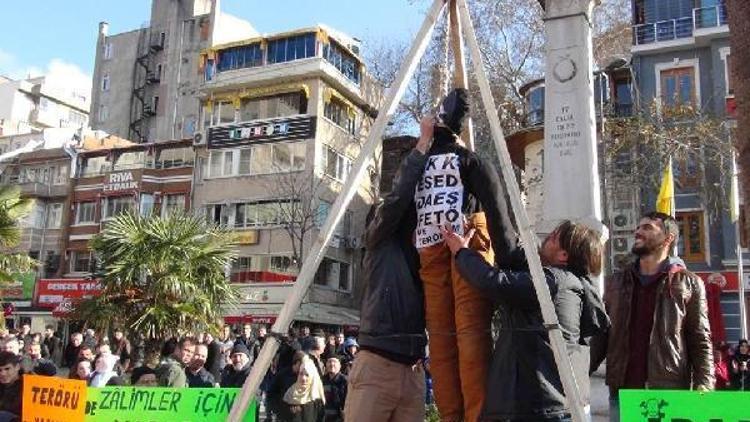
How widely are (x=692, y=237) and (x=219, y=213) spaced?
925 inches

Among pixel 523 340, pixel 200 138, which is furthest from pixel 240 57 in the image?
pixel 523 340

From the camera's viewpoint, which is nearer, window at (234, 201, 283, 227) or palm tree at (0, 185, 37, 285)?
palm tree at (0, 185, 37, 285)

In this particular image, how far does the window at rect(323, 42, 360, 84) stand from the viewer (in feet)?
136

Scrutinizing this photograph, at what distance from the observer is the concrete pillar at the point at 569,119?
9.19 meters

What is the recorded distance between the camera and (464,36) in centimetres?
471

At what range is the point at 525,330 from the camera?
3.73 m

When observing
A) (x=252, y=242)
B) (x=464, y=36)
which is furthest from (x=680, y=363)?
(x=252, y=242)

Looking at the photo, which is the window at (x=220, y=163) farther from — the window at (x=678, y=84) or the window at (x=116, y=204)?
the window at (x=678, y=84)

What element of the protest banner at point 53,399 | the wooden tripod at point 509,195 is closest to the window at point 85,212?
the protest banner at point 53,399

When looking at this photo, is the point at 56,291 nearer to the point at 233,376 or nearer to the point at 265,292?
the point at 265,292

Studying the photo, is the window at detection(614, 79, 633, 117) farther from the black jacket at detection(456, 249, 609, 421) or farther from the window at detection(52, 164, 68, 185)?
the window at detection(52, 164, 68, 185)

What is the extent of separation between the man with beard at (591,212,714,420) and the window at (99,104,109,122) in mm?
61470

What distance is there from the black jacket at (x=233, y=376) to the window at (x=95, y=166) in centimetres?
3807

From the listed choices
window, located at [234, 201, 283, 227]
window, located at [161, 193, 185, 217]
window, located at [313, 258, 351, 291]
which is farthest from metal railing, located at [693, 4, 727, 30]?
window, located at [161, 193, 185, 217]
